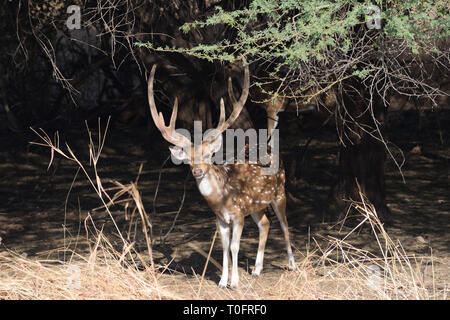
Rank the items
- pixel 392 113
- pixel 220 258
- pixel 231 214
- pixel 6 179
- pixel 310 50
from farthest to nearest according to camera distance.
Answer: pixel 392 113 → pixel 6 179 → pixel 220 258 → pixel 231 214 → pixel 310 50

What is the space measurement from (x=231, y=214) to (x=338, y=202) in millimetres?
3004

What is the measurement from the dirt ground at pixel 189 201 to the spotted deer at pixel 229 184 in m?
0.38

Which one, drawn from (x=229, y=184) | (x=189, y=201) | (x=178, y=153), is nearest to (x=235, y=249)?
(x=229, y=184)

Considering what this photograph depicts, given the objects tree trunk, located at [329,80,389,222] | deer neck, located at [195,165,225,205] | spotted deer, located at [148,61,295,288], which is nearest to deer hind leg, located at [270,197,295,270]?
spotted deer, located at [148,61,295,288]

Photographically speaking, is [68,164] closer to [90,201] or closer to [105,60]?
[90,201]

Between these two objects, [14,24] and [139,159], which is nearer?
[14,24]

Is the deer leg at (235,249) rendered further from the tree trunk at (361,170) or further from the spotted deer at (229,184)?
the tree trunk at (361,170)

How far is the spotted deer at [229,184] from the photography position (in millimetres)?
6934

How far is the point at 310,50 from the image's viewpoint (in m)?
6.28

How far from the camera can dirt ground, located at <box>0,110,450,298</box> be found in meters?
8.78

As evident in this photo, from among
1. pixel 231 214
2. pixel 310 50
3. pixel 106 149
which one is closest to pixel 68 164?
pixel 106 149

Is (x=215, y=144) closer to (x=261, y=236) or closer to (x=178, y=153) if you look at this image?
(x=178, y=153)

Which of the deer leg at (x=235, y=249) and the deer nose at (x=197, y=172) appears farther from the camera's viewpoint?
the deer leg at (x=235, y=249)

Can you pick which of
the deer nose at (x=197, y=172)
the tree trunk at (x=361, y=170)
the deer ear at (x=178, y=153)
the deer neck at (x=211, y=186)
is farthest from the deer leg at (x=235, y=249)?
the tree trunk at (x=361, y=170)
